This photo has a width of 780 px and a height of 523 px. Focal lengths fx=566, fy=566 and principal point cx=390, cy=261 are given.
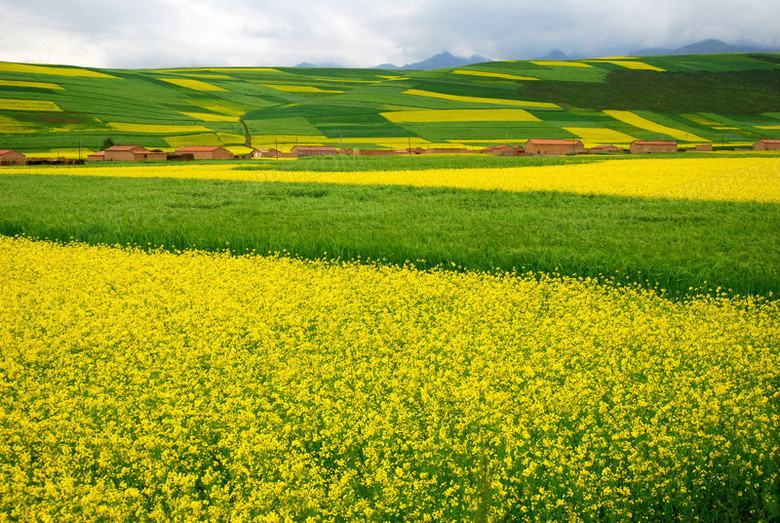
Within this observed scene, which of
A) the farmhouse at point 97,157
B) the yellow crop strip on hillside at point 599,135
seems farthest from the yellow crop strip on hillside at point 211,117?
the yellow crop strip on hillside at point 599,135

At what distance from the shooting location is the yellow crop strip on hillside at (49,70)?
11381 cm

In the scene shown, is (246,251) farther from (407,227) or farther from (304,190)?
(304,190)

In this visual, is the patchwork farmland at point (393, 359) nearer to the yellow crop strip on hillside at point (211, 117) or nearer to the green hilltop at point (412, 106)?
the green hilltop at point (412, 106)

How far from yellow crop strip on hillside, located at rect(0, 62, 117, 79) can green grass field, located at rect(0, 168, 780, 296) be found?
114806 millimetres

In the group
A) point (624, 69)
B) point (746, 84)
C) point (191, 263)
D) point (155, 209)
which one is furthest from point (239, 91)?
point (191, 263)

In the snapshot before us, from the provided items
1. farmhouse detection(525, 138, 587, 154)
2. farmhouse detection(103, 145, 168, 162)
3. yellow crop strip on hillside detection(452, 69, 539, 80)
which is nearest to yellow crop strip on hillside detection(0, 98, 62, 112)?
farmhouse detection(103, 145, 168, 162)

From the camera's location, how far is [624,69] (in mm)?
129500

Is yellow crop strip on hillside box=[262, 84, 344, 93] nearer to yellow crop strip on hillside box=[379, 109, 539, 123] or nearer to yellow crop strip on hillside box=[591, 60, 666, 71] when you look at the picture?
yellow crop strip on hillside box=[379, 109, 539, 123]

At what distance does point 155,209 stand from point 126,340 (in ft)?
39.7

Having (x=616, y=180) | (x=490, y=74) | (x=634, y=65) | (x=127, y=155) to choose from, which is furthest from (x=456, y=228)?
(x=634, y=65)

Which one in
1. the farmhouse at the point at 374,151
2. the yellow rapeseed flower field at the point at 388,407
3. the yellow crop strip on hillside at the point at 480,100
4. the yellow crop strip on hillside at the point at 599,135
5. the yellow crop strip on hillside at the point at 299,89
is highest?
the yellow crop strip on hillside at the point at 299,89

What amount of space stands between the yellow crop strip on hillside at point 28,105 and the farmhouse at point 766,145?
9590 cm

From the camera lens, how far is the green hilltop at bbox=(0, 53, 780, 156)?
78500mm

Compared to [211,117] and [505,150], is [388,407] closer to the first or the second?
[505,150]
